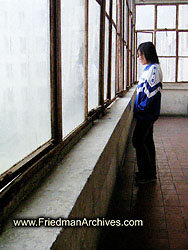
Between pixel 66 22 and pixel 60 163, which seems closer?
pixel 60 163

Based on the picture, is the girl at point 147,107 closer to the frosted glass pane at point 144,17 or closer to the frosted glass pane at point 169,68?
the frosted glass pane at point 169,68

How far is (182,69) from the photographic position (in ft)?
43.8

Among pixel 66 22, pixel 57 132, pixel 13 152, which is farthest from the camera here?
pixel 66 22

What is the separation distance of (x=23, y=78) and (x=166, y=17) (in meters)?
12.7

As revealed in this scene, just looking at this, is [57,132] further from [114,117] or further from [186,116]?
[186,116]

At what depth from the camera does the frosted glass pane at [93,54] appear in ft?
11.4

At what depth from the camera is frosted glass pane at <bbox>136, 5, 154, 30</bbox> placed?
1338 cm

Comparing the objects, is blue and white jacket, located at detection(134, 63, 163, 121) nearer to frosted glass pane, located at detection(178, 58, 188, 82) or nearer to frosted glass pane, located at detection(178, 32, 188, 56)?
frosted glass pane, located at detection(178, 58, 188, 82)

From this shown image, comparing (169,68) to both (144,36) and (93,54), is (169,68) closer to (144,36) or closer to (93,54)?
(144,36)

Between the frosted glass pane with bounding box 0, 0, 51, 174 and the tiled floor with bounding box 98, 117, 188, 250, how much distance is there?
1.55m

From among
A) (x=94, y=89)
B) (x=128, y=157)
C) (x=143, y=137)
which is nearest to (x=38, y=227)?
(x=94, y=89)

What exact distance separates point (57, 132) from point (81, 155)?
33 cm

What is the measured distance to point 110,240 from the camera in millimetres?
3076

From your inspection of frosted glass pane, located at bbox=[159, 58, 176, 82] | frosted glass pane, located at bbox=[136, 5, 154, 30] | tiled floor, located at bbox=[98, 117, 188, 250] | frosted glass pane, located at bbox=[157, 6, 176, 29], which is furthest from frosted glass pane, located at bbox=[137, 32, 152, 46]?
tiled floor, located at bbox=[98, 117, 188, 250]
